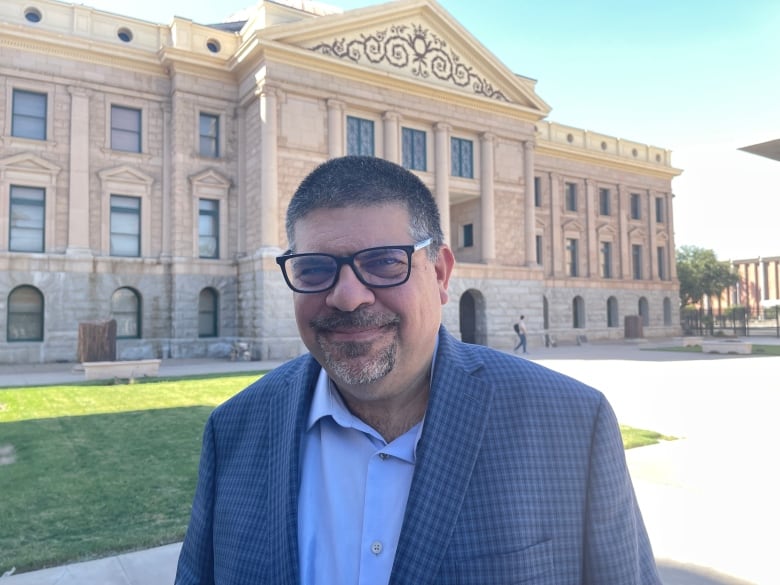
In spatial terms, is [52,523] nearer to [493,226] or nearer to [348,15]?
[348,15]

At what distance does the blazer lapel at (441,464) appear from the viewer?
5.11ft

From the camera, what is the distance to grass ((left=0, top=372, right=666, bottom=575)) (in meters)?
→ 4.58

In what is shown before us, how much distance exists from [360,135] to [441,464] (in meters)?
28.2

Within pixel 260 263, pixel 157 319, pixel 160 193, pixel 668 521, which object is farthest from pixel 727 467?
pixel 160 193

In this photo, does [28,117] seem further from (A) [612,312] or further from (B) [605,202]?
(A) [612,312]

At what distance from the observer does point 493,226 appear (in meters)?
32.0

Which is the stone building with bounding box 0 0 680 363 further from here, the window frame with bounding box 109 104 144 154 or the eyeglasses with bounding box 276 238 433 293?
the eyeglasses with bounding box 276 238 433 293

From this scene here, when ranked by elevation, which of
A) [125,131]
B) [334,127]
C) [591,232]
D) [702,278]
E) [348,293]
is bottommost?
[348,293]

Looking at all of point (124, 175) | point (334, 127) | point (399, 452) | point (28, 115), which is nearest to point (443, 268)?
point (399, 452)

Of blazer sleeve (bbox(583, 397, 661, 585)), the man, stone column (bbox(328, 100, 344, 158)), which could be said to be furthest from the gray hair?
stone column (bbox(328, 100, 344, 158))

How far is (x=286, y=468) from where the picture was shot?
1802 millimetres

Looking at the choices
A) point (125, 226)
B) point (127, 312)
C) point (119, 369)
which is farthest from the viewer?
point (125, 226)

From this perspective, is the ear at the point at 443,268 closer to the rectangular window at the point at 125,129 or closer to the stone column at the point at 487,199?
the rectangular window at the point at 125,129

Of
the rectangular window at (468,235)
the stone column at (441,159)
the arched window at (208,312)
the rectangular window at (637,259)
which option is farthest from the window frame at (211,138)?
the rectangular window at (637,259)
